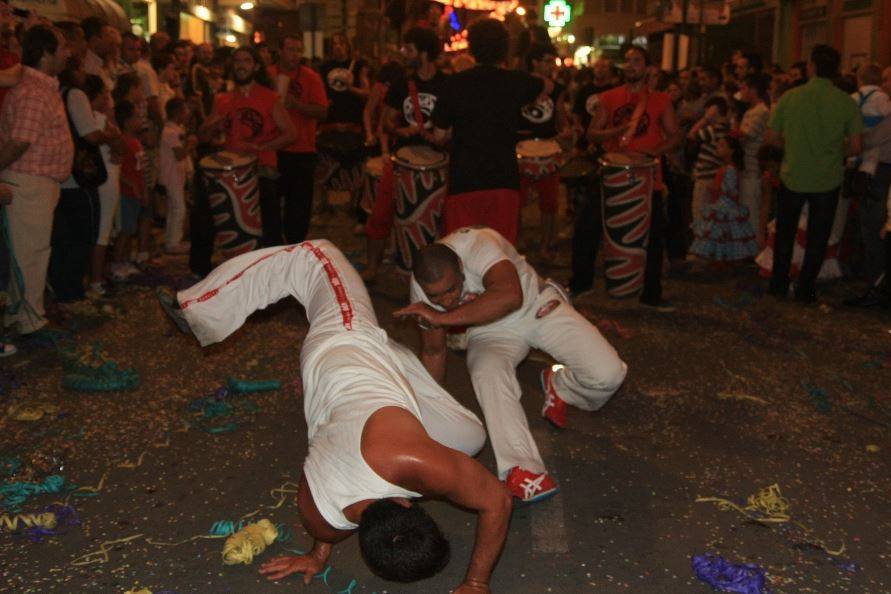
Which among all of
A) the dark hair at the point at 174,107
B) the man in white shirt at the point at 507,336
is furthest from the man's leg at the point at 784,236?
the dark hair at the point at 174,107

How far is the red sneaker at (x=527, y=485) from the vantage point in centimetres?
423

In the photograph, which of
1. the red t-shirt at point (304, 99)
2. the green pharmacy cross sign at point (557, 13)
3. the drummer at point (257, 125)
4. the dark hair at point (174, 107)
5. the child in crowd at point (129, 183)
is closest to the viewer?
Answer: the drummer at point (257, 125)

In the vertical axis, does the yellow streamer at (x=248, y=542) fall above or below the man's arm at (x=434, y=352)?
below

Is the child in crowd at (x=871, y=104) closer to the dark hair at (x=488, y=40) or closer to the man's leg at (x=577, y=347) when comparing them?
the dark hair at (x=488, y=40)

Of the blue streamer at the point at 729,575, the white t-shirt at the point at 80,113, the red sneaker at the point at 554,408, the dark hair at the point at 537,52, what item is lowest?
the blue streamer at the point at 729,575

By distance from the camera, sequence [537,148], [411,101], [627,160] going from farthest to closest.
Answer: [537,148] < [411,101] < [627,160]

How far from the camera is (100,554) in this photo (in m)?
3.82

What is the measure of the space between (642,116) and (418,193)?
68.9 inches

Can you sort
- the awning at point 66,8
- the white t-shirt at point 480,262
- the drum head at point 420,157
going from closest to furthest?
the white t-shirt at point 480,262 < the drum head at point 420,157 < the awning at point 66,8

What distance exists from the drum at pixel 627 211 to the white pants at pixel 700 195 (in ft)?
6.45

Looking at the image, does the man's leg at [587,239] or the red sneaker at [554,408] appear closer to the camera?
the red sneaker at [554,408]

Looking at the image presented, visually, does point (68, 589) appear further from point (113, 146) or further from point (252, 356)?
point (113, 146)

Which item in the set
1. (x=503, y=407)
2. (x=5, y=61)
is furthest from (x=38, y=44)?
(x=503, y=407)

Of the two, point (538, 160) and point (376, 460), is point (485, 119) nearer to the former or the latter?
point (538, 160)
